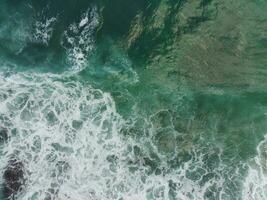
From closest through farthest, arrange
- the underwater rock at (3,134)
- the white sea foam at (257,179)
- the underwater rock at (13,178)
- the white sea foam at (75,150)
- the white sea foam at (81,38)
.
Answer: the underwater rock at (13,178) → the white sea foam at (75,150) → the underwater rock at (3,134) → the white sea foam at (257,179) → the white sea foam at (81,38)

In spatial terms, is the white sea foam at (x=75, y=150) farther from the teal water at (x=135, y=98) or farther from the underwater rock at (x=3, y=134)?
the underwater rock at (x=3, y=134)

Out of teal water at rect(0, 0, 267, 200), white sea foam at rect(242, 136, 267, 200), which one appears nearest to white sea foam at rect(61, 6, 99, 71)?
teal water at rect(0, 0, 267, 200)

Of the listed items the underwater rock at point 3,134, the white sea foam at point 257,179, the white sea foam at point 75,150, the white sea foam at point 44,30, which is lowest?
the white sea foam at point 257,179

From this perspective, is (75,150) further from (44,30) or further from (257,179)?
(257,179)

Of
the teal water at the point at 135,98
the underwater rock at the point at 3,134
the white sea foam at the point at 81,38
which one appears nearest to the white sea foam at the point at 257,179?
the teal water at the point at 135,98

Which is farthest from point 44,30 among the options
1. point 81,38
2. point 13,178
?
point 13,178

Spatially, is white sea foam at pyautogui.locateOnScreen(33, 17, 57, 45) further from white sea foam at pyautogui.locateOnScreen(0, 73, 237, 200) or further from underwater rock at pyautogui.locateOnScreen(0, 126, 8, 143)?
underwater rock at pyautogui.locateOnScreen(0, 126, 8, 143)

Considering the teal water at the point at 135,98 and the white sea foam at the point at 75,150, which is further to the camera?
the teal water at the point at 135,98
